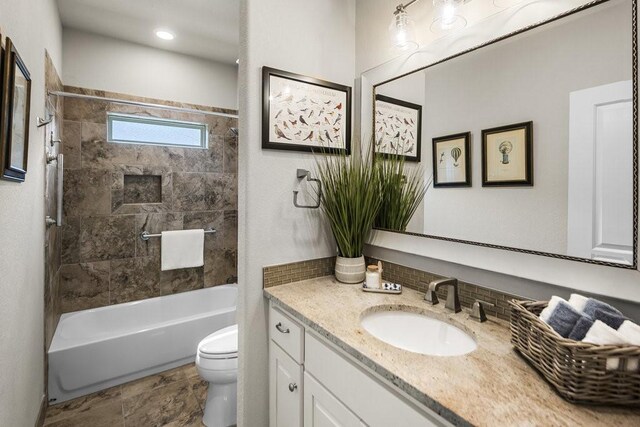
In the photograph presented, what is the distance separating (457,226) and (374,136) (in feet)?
2.14

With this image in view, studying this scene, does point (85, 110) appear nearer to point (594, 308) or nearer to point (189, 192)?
point (189, 192)

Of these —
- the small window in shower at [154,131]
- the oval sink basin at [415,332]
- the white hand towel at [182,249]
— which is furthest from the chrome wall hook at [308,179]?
the small window in shower at [154,131]

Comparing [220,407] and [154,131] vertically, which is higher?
[154,131]

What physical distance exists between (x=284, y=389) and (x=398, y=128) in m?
1.30

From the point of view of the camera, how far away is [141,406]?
2023 millimetres

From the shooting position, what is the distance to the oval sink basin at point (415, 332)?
107cm

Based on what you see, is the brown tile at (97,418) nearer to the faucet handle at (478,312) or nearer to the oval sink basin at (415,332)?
the oval sink basin at (415,332)

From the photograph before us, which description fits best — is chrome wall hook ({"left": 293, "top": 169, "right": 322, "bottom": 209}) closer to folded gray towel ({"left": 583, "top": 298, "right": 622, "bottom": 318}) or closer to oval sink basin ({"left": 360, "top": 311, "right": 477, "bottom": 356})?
oval sink basin ({"left": 360, "top": 311, "right": 477, "bottom": 356})

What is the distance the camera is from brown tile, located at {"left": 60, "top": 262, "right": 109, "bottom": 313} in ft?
8.42

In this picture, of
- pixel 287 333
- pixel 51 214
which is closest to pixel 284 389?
pixel 287 333

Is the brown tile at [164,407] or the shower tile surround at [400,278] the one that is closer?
the shower tile surround at [400,278]

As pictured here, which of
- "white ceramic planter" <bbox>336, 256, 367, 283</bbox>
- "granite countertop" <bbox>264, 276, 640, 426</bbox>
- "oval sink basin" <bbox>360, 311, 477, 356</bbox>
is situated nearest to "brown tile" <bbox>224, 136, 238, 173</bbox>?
"white ceramic planter" <bbox>336, 256, 367, 283</bbox>

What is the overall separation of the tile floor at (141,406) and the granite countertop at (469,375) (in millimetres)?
1437

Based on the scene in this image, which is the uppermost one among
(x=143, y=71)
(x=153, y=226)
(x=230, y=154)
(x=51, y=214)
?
(x=143, y=71)
